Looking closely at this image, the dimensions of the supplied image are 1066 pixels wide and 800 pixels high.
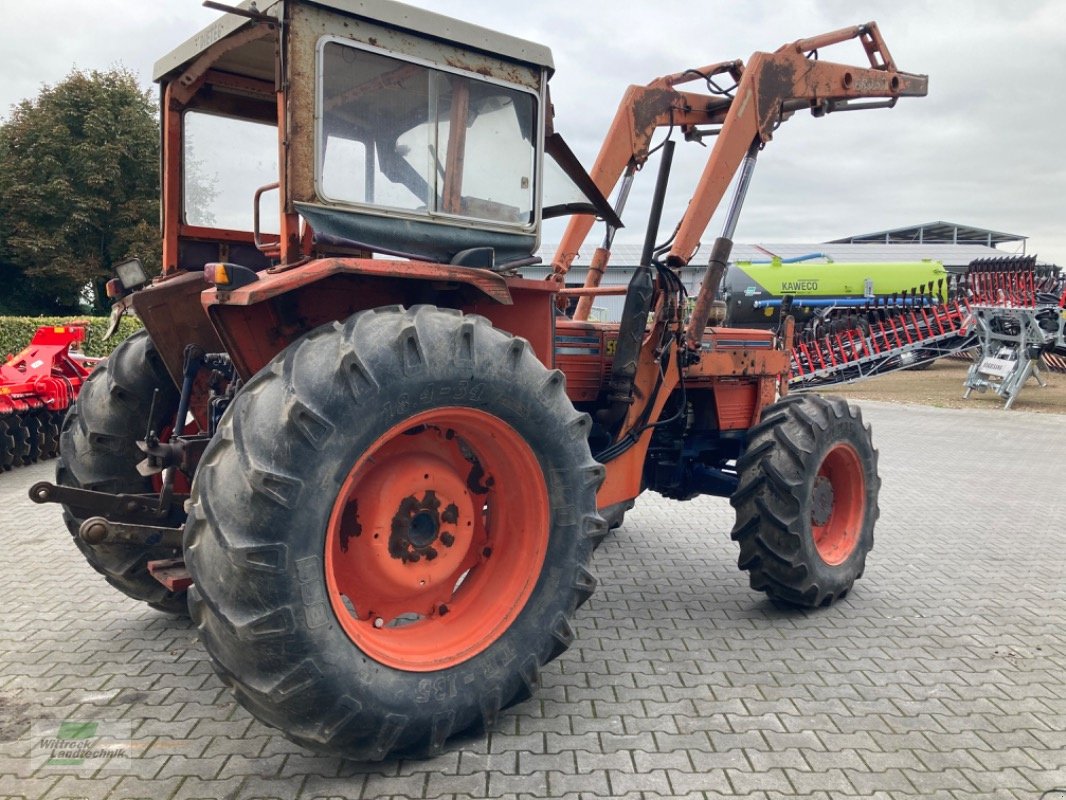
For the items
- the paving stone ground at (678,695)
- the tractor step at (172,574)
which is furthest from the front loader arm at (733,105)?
Result: the tractor step at (172,574)

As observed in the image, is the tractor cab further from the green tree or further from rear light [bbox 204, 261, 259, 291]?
the green tree

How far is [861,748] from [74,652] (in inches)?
136

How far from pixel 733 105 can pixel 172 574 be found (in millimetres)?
3557

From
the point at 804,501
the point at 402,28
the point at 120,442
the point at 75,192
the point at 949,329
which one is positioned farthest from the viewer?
the point at 75,192

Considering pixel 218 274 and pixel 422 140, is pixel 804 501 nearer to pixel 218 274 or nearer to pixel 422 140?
pixel 422 140

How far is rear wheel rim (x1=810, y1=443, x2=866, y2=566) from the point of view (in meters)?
4.87

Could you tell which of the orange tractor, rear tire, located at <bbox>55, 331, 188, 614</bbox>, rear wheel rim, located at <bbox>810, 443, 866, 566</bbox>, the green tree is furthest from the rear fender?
the green tree

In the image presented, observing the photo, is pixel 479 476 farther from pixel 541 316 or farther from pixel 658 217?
pixel 658 217

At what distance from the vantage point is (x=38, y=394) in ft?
27.8

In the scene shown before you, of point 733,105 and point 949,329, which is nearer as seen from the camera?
point 733,105

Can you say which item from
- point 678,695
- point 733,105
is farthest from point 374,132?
point 678,695

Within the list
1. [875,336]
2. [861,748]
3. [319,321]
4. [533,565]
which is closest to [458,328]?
[319,321]

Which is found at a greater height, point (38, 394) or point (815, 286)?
point (815, 286)

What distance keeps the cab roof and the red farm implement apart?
5.83 meters
